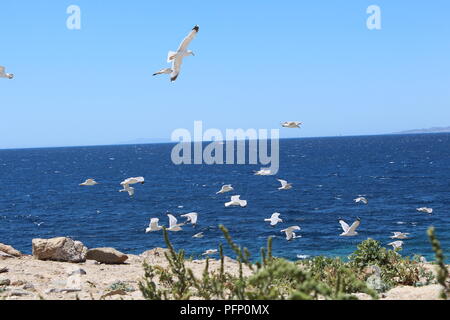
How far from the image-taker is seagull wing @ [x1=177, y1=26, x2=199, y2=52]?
39.1 feet

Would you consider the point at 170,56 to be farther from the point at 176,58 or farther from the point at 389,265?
the point at 389,265

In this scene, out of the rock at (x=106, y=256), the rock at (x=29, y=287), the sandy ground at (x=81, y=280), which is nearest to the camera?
the sandy ground at (x=81, y=280)

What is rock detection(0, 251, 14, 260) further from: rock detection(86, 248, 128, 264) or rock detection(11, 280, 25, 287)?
rock detection(11, 280, 25, 287)

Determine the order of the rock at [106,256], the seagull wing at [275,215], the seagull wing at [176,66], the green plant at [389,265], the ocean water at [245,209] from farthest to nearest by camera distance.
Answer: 1. the ocean water at [245,209]
2. the seagull wing at [275,215]
3. the rock at [106,256]
4. the seagull wing at [176,66]
5. the green plant at [389,265]

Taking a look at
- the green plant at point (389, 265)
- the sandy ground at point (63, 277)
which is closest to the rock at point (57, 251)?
the sandy ground at point (63, 277)

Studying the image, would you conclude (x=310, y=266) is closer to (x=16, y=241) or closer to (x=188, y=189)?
(x=16, y=241)

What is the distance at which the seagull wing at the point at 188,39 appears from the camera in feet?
39.1

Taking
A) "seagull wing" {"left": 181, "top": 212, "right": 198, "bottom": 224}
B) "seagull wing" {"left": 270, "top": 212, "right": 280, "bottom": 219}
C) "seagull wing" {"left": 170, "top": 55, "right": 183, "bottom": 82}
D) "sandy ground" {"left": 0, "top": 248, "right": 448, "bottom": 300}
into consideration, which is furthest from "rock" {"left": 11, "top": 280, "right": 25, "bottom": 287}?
"seagull wing" {"left": 270, "top": 212, "right": 280, "bottom": 219}

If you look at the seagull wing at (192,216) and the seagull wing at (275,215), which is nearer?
the seagull wing at (192,216)

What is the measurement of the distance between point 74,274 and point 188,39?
593cm

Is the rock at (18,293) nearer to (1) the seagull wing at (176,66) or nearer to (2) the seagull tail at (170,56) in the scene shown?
(1) the seagull wing at (176,66)

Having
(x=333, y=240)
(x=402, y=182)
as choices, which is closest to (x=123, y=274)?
(x=333, y=240)
